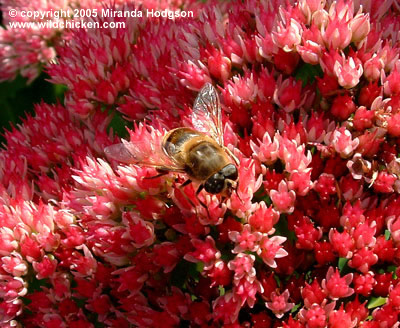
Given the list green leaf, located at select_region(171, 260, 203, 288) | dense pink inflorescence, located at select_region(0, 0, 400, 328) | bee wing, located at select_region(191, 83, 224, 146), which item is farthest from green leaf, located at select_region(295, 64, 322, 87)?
green leaf, located at select_region(171, 260, 203, 288)

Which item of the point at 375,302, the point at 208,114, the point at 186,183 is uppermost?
the point at 208,114

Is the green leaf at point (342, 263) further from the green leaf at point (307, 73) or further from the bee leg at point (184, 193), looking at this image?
the green leaf at point (307, 73)

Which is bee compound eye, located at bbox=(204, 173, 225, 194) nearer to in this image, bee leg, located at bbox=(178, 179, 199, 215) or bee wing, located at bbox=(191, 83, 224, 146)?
bee leg, located at bbox=(178, 179, 199, 215)

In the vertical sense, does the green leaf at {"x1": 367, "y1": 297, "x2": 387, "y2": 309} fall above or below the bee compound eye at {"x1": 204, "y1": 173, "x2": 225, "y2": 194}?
below

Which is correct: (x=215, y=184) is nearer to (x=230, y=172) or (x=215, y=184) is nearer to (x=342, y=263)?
(x=230, y=172)

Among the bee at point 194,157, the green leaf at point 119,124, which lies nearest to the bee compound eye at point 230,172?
the bee at point 194,157

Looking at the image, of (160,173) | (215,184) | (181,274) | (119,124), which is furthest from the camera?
(119,124)

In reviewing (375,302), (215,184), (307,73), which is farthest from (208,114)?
(375,302)
